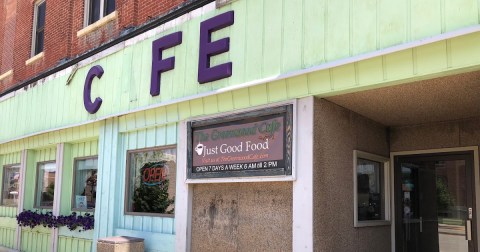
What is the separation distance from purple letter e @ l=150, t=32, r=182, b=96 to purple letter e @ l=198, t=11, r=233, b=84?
0.67 m

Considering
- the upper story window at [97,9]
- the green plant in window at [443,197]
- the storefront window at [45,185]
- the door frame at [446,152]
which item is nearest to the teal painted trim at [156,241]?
the door frame at [446,152]

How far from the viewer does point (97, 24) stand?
34.3 ft

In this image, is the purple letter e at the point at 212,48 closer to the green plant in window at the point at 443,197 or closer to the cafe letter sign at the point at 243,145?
the cafe letter sign at the point at 243,145

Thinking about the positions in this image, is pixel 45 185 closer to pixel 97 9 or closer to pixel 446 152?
pixel 97 9

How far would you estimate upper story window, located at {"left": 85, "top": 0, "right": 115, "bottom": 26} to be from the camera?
1073 centimetres

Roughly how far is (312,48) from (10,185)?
11.2 metres

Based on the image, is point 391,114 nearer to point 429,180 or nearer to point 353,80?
point 429,180

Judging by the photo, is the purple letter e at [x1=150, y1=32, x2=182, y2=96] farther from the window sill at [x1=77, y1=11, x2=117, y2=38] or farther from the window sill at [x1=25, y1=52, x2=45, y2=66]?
the window sill at [x1=25, y1=52, x2=45, y2=66]

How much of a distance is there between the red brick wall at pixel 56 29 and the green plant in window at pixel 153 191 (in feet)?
8.88

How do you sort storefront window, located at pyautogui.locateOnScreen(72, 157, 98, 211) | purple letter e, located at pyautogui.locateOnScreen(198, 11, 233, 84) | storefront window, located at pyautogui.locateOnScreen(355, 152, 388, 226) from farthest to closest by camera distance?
storefront window, located at pyautogui.locateOnScreen(72, 157, 98, 211), storefront window, located at pyautogui.locateOnScreen(355, 152, 388, 226), purple letter e, located at pyautogui.locateOnScreen(198, 11, 233, 84)

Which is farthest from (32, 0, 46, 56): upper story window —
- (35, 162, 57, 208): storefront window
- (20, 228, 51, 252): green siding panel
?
(20, 228, 51, 252): green siding panel

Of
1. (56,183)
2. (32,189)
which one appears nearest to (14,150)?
(32,189)

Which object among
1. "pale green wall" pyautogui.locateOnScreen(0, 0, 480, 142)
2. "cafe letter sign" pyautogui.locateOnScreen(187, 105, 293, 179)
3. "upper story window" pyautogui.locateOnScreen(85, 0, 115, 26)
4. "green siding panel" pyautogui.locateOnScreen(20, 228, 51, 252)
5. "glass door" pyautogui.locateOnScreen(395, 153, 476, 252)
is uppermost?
"upper story window" pyautogui.locateOnScreen(85, 0, 115, 26)

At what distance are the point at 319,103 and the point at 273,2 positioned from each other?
4.82ft
